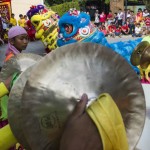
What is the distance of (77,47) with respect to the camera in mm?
1153

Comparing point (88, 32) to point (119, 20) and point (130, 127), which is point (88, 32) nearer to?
point (130, 127)

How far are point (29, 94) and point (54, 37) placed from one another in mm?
5844

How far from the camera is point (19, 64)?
195cm

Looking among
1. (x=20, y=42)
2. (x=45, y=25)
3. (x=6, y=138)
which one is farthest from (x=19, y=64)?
(x=45, y=25)

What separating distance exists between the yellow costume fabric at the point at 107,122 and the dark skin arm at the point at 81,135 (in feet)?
0.05

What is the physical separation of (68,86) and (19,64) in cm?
89

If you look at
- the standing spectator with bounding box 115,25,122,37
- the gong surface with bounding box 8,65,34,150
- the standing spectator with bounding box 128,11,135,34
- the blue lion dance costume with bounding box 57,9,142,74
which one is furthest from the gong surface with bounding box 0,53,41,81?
the standing spectator with bounding box 128,11,135,34

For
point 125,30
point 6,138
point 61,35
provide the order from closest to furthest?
point 6,138 → point 61,35 → point 125,30

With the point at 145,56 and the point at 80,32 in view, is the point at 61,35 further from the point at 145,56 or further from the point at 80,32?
the point at 145,56

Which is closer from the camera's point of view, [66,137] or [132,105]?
[66,137]

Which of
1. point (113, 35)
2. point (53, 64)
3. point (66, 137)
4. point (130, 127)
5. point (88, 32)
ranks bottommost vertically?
point (113, 35)

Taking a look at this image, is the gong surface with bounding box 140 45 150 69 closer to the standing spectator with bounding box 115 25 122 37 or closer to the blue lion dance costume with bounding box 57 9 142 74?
the blue lion dance costume with bounding box 57 9 142 74

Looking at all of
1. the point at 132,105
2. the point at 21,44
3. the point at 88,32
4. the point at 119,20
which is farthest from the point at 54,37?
the point at 119,20

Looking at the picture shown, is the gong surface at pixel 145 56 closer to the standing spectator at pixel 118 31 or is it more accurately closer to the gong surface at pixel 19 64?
the gong surface at pixel 19 64
